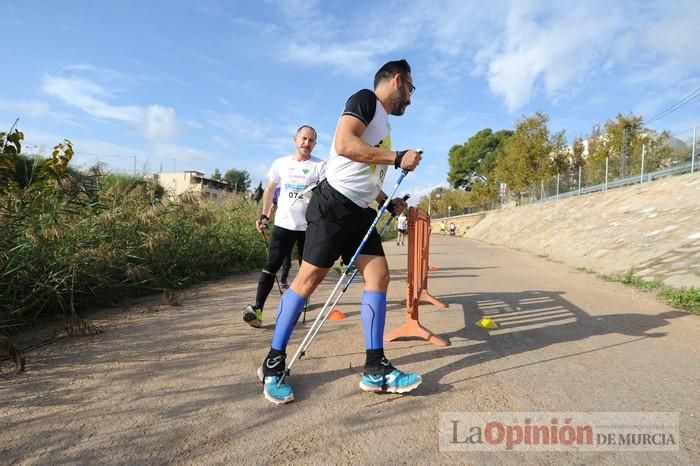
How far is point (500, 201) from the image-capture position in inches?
1758

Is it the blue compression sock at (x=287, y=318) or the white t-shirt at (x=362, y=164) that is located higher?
the white t-shirt at (x=362, y=164)

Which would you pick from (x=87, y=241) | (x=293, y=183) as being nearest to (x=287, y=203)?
(x=293, y=183)

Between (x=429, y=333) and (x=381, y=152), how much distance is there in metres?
1.80

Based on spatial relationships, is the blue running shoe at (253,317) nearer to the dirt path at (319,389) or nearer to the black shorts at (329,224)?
the dirt path at (319,389)

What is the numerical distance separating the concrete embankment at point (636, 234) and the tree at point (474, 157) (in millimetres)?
52097

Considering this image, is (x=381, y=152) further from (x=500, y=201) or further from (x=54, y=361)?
(x=500, y=201)

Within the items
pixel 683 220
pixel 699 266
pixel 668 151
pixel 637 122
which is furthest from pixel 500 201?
pixel 699 266

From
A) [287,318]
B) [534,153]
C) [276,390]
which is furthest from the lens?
[534,153]

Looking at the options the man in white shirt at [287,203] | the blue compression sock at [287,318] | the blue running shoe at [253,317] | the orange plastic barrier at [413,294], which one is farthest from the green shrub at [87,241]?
the orange plastic barrier at [413,294]

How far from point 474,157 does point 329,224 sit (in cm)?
7397

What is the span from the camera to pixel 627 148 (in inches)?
1101

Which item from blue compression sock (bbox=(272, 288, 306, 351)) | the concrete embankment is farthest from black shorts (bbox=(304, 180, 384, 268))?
the concrete embankment

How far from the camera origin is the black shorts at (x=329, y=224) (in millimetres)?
2525

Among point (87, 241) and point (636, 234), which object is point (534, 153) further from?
point (87, 241)
